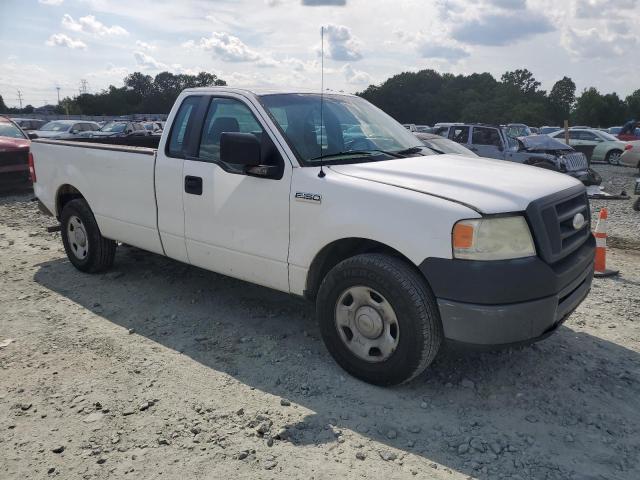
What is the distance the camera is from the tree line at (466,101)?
62.0m

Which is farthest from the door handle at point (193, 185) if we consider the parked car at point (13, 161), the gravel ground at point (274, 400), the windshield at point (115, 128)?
the windshield at point (115, 128)

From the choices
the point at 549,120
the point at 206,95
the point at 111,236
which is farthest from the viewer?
the point at 549,120

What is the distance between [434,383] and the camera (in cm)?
371

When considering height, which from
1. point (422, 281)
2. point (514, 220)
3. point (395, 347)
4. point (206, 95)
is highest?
point (206, 95)

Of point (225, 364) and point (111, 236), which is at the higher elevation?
point (111, 236)

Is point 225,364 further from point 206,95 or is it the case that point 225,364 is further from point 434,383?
point 206,95

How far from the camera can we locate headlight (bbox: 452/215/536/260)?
121 inches

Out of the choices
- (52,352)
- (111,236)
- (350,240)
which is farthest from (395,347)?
(111,236)

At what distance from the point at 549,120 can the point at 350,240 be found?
230ft

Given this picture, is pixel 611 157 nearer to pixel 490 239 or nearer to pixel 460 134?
pixel 460 134

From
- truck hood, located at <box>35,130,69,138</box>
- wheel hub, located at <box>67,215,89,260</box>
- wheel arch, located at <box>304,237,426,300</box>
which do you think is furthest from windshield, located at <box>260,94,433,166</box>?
truck hood, located at <box>35,130,69,138</box>

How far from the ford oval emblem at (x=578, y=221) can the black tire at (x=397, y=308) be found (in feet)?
3.83

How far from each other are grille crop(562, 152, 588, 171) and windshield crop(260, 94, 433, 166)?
10850 millimetres

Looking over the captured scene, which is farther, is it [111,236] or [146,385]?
[111,236]
